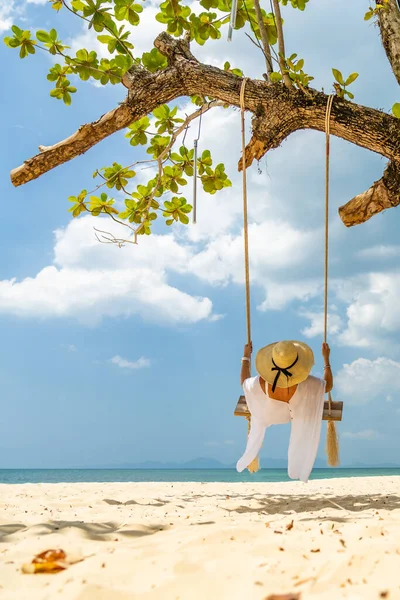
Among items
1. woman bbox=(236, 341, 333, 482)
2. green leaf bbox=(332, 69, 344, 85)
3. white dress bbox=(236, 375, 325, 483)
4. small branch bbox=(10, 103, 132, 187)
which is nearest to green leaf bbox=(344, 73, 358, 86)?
green leaf bbox=(332, 69, 344, 85)

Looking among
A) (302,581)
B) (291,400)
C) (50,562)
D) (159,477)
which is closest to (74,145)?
(291,400)

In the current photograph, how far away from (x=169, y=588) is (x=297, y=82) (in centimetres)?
357

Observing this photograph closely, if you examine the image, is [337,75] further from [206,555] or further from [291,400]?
[206,555]

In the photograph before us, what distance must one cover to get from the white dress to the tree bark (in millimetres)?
1728

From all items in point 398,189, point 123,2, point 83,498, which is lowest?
point 83,498

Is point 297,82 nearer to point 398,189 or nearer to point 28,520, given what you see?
point 398,189

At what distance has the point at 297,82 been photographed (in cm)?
403

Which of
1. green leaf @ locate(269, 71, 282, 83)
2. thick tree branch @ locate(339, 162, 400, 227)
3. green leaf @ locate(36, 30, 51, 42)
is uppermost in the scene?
green leaf @ locate(36, 30, 51, 42)

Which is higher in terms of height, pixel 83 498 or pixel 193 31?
pixel 193 31

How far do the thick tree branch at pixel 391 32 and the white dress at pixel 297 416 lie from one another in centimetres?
253

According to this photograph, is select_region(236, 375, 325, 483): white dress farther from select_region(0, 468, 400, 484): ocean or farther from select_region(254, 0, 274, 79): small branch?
select_region(0, 468, 400, 484): ocean

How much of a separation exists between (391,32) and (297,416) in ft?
10.1

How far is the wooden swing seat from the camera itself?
3.65m

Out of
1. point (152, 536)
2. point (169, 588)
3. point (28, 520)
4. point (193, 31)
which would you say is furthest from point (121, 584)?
point (193, 31)
